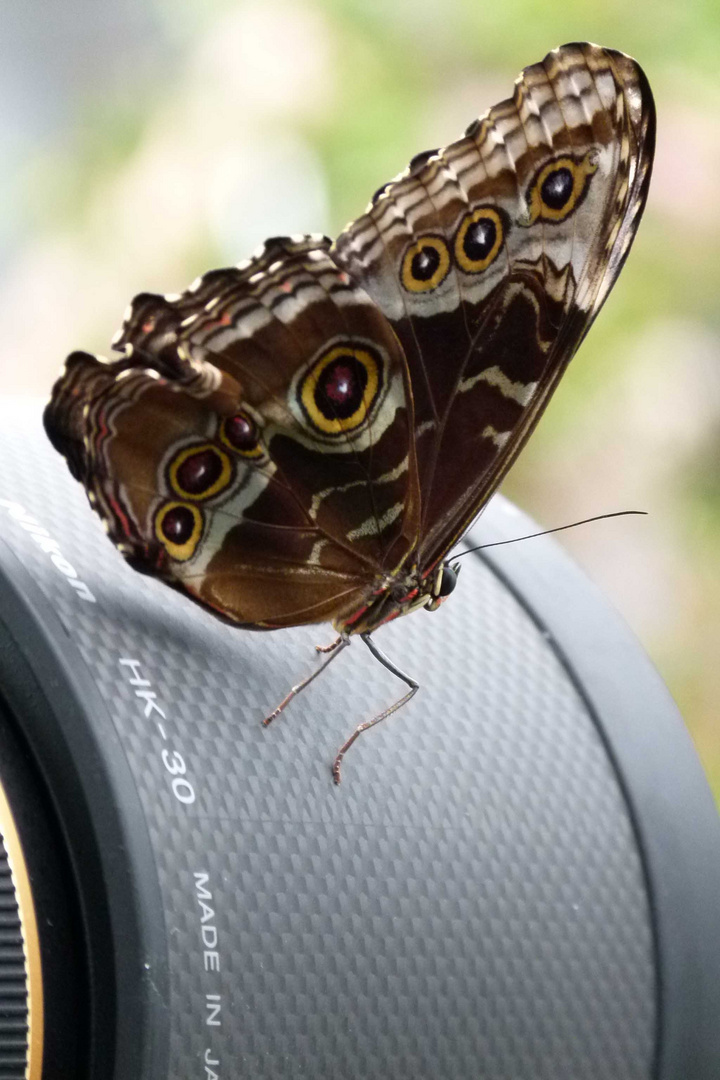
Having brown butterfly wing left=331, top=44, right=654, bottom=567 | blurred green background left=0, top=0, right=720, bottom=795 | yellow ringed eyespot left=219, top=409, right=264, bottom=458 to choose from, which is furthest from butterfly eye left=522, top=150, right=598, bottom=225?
blurred green background left=0, top=0, right=720, bottom=795

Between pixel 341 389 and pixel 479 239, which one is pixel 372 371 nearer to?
pixel 341 389

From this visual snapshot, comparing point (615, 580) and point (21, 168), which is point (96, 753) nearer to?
point (615, 580)

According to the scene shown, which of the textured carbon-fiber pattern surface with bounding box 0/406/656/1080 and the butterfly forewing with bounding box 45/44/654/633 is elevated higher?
the butterfly forewing with bounding box 45/44/654/633

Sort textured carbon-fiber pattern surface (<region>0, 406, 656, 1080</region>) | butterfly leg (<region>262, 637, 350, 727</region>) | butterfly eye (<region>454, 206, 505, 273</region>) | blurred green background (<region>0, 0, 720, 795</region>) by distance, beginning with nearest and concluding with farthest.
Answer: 1. textured carbon-fiber pattern surface (<region>0, 406, 656, 1080</region>)
2. butterfly leg (<region>262, 637, 350, 727</region>)
3. butterfly eye (<region>454, 206, 505, 273</region>)
4. blurred green background (<region>0, 0, 720, 795</region>)

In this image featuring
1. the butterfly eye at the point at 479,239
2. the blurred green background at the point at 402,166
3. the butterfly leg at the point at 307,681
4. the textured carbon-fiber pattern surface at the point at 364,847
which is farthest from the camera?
the blurred green background at the point at 402,166

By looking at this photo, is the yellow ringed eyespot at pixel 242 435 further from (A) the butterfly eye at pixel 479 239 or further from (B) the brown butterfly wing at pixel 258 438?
(A) the butterfly eye at pixel 479 239

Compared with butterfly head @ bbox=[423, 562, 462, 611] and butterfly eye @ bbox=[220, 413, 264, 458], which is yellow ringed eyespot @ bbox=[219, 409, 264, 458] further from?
butterfly head @ bbox=[423, 562, 462, 611]

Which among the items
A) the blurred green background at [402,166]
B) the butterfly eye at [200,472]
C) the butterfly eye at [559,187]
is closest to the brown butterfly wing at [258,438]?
the butterfly eye at [200,472]
